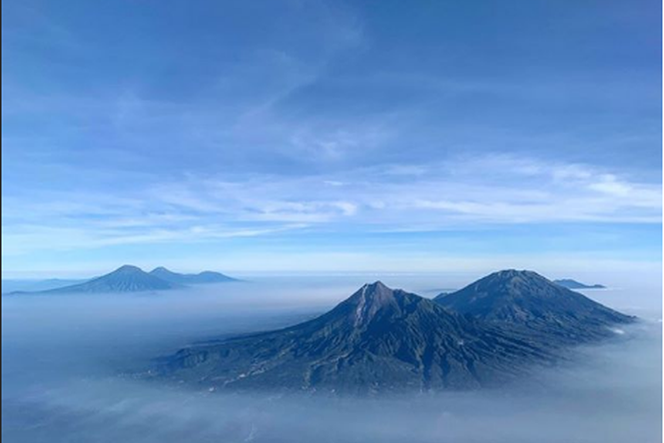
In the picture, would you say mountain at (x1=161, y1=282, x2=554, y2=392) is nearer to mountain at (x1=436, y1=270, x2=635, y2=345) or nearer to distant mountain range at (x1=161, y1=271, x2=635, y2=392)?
distant mountain range at (x1=161, y1=271, x2=635, y2=392)

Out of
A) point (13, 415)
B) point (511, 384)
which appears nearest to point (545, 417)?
point (511, 384)

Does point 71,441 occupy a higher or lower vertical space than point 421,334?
lower

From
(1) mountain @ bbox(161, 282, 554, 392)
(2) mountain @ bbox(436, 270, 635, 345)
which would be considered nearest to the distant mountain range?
(1) mountain @ bbox(161, 282, 554, 392)

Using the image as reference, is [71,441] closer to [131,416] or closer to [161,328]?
[131,416]

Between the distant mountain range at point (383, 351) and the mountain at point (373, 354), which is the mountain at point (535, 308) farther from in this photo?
the mountain at point (373, 354)

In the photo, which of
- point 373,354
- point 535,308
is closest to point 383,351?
point 373,354

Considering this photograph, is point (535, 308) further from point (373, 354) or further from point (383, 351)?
point (373, 354)
